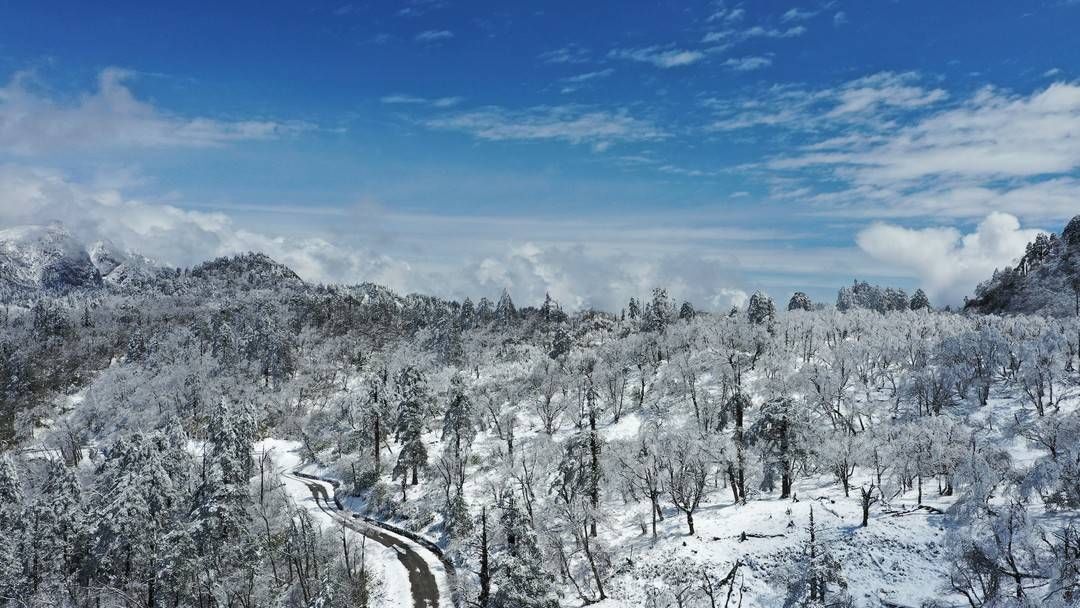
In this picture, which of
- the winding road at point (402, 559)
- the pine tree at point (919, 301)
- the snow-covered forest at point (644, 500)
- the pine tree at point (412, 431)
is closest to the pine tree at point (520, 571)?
the snow-covered forest at point (644, 500)

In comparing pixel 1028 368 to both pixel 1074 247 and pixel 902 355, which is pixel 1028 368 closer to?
pixel 902 355

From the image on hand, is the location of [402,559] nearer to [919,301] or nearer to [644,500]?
[644,500]

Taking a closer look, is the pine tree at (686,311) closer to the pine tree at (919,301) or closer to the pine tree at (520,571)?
the pine tree at (919,301)

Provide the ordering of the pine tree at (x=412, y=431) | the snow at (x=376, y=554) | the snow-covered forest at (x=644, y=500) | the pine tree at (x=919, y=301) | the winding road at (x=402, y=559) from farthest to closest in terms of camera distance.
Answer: the pine tree at (x=919, y=301), the pine tree at (x=412, y=431), the snow at (x=376, y=554), the winding road at (x=402, y=559), the snow-covered forest at (x=644, y=500)

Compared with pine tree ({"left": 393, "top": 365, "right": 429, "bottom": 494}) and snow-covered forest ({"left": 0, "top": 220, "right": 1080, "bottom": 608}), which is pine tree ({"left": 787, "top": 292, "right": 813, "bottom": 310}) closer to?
snow-covered forest ({"left": 0, "top": 220, "right": 1080, "bottom": 608})

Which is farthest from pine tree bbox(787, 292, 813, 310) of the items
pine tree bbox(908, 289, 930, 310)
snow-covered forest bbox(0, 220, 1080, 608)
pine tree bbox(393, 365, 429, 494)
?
pine tree bbox(393, 365, 429, 494)

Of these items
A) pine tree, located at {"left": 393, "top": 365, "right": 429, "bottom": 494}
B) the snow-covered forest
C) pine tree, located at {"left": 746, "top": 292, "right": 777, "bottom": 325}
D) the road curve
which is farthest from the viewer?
pine tree, located at {"left": 746, "top": 292, "right": 777, "bottom": 325}

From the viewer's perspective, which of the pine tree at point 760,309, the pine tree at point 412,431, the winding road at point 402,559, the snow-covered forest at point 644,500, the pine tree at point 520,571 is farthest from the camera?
the pine tree at point 760,309

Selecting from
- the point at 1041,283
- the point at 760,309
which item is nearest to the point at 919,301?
the point at 1041,283
